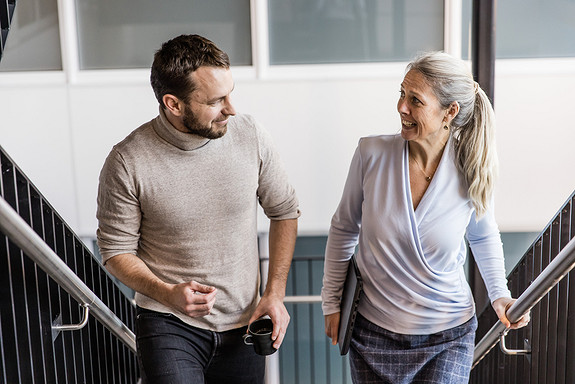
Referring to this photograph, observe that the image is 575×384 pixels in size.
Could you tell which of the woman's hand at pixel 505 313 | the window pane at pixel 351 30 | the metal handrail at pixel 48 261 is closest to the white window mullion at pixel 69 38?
the window pane at pixel 351 30

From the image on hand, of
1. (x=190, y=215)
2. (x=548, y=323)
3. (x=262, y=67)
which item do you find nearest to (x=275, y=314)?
(x=190, y=215)

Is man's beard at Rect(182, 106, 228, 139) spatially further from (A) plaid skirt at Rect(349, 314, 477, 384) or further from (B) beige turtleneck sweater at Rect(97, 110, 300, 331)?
(A) plaid skirt at Rect(349, 314, 477, 384)

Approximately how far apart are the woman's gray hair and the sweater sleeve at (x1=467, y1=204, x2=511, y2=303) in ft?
0.34

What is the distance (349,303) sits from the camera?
210 cm

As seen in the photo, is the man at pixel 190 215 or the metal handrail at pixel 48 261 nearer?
the metal handrail at pixel 48 261

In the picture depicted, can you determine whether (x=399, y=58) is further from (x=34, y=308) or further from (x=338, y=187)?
(x=34, y=308)

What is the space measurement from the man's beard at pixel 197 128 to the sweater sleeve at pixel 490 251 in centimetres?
84

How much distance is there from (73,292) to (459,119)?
130 centimetres

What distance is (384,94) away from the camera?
4219 millimetres

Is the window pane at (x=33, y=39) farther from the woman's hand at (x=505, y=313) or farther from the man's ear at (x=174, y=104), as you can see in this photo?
the woman's hand at (x=505, y=313)

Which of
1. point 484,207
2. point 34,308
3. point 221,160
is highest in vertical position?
point 221,160

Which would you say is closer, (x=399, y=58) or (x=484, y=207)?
(x=484, y=207)

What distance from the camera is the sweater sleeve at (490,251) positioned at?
212 cm

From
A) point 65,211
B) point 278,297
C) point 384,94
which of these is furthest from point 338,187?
point 278,297
